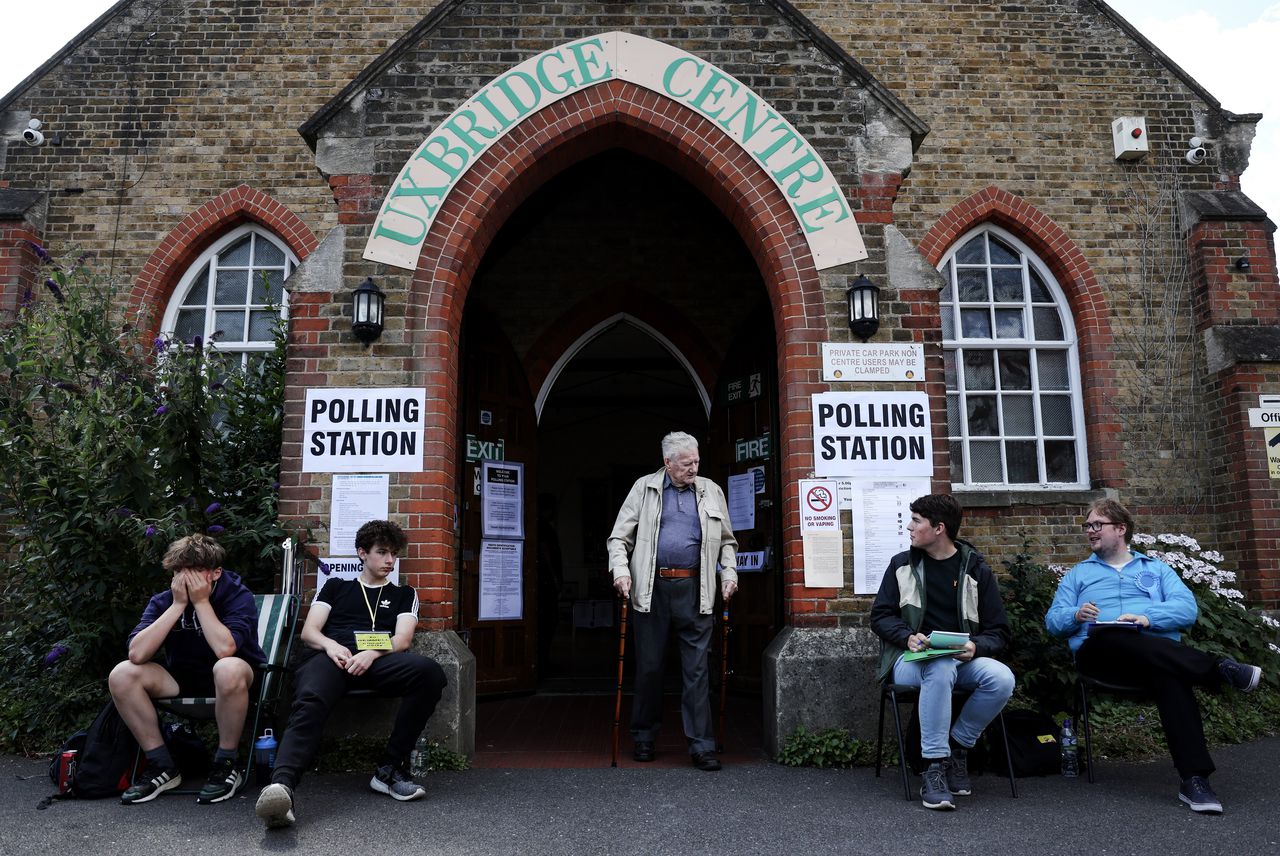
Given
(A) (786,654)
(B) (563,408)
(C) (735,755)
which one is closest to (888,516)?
(A) (786,654)

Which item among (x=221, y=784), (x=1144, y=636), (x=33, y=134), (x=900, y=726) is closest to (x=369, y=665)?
(x=221, y=784)

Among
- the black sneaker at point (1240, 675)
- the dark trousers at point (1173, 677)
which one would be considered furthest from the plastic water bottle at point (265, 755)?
the black sneaker at point (1240, 675)

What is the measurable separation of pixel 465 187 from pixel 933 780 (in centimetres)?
460

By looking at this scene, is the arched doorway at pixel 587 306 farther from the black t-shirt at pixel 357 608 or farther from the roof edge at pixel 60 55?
the roof edge at pixel 60 55

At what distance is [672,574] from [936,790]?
190 centimetres

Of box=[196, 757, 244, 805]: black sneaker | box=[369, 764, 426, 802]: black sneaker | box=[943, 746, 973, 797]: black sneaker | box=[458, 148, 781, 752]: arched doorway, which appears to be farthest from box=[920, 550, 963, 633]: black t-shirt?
box=[196, 757, 244, 805]: black sneaker

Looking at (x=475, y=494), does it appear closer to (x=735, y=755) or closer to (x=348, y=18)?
(x=735, y=755)

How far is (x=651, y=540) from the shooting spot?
5.64 metres

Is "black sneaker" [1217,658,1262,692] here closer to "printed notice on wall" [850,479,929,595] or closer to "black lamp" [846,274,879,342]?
"printed notice on wall" [850,479,929,595]

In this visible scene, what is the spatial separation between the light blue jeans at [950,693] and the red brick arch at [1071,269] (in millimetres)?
4707

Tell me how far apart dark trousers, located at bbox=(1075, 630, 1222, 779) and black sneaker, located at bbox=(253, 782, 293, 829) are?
4.06 meters

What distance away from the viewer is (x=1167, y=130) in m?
9.04

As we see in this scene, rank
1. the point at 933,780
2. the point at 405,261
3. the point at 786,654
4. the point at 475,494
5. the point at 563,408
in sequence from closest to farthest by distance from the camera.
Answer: the point at 933,780 < the point at 786,654 < the point at 405,261 < the point at 475,494 < the point at 563,408

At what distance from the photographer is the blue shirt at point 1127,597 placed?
4.80 metres
